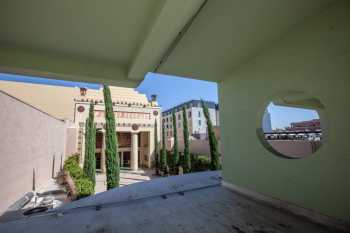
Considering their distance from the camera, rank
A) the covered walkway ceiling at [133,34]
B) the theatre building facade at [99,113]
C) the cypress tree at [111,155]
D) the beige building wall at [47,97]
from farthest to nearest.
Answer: the beige building wall at [47,97], the theatre building facade at [99,113], the cypress tree at [111,155], the covered walkway ceiling at [133,34]

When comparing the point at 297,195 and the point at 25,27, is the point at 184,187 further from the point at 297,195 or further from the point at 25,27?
the point at 25,27

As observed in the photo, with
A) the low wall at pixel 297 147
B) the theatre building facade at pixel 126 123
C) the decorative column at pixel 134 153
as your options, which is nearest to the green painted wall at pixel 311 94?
the low wall at pixel 297 147

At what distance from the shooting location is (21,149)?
535 cm

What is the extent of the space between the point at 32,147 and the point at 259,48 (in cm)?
763

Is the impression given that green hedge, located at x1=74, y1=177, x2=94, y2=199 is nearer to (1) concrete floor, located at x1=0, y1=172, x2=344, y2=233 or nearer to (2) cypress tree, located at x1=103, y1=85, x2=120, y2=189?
(2) cypress tree, located at x1=103, y1=85, x2=120, y2=189

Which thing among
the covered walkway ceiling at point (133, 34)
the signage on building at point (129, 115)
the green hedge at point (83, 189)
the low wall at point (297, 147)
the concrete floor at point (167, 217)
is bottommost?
the green hedge at point (83, 189)

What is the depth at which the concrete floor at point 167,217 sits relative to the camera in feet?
5.82

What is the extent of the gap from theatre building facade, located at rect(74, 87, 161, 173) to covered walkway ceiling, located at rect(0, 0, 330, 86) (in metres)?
11.7

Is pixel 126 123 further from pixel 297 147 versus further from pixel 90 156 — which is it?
pixel 297 147

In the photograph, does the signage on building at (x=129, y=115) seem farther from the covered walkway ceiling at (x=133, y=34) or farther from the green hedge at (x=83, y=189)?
the covered walkway ceiling at (x=133, y=34)

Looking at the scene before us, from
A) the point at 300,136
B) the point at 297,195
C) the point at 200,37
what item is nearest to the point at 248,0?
the point at 200,37

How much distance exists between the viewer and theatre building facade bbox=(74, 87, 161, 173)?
13297 mm

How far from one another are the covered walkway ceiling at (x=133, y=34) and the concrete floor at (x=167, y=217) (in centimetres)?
187

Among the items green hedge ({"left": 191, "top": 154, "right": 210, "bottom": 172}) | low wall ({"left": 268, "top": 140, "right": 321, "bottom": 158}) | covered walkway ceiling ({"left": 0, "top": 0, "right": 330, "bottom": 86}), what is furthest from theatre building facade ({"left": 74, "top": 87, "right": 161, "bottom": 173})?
covered walkway ceiling ({"left": 0, "top": 0, "right": 330, "bottom": 86})
